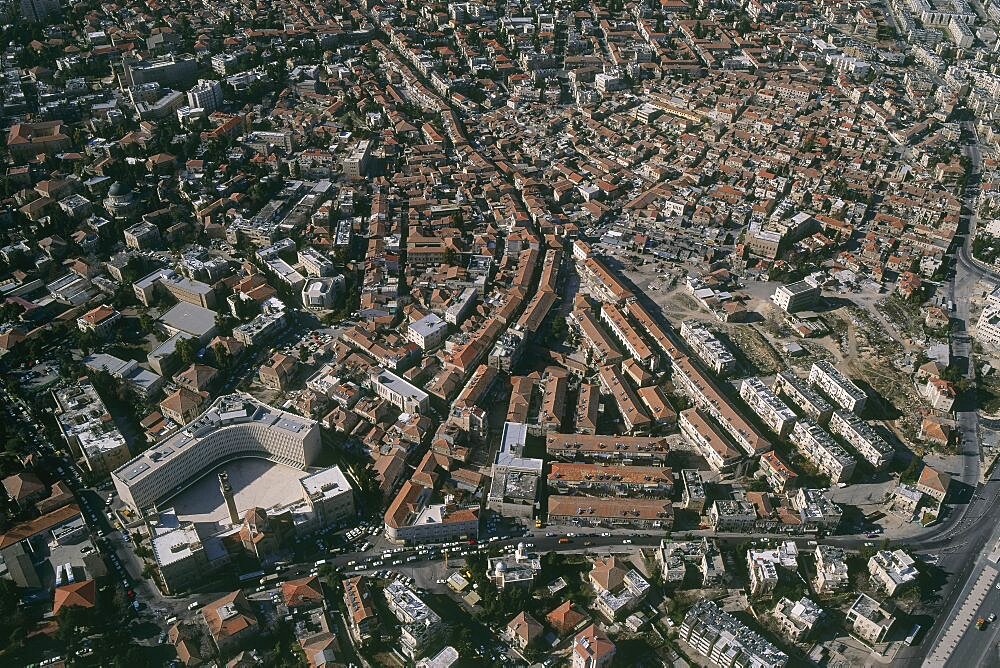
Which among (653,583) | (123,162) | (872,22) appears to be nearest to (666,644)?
(653,583)

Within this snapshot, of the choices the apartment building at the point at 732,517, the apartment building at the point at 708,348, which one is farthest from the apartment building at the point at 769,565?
the apartment building at the point at 708,348

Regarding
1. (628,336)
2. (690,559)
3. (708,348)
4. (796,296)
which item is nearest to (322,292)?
(628,336)

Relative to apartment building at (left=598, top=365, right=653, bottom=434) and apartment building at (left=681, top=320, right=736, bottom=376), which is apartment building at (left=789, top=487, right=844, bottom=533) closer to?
apartment building at (left=598, top=365, right=653, bottom=434)

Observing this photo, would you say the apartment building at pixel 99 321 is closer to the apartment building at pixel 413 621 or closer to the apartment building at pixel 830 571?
the apartment building at pixel 413 621

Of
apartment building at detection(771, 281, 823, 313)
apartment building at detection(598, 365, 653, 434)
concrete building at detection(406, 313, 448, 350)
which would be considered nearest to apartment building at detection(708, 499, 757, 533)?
apartment building at detection(598, 365, 653, 434)

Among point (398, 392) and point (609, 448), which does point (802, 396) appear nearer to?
point (609, 448)

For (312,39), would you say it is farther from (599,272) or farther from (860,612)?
(860,612)
